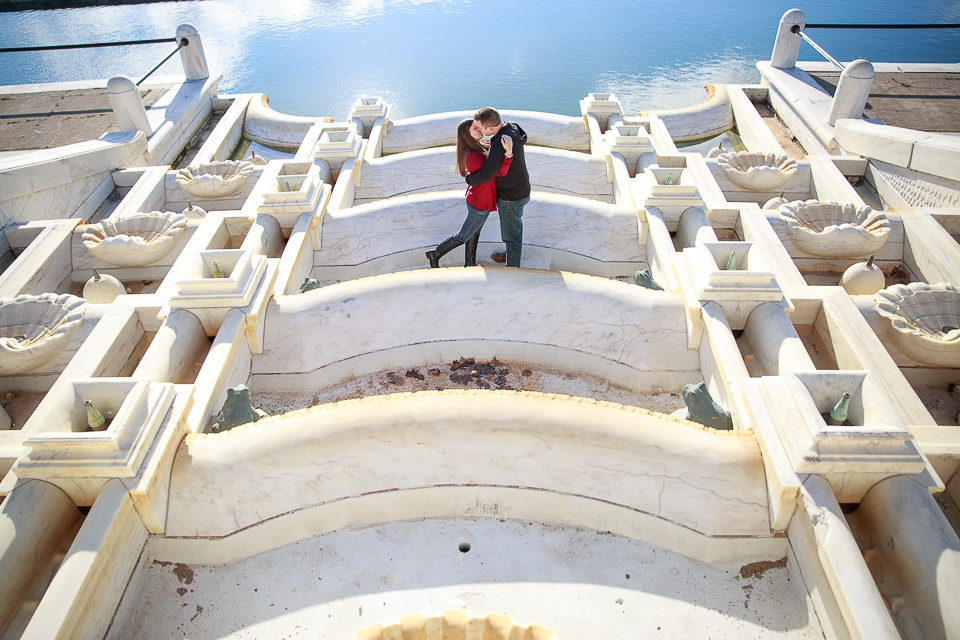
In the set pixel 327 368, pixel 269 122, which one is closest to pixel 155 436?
pixel 327 368

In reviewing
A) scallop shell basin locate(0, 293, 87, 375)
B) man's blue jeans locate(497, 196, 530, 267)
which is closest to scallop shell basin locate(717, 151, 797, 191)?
man's blue jeans locate(497, 196, 530, 267)

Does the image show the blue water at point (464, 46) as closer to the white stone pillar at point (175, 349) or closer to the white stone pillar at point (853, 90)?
the white stone pillar at point (853, 90)

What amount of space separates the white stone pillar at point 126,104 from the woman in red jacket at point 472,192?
6.77m

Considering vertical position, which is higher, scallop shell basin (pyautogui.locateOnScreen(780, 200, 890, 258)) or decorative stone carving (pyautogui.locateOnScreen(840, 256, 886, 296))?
scallop shell basin (pyautogui.locateOnScreen(780, 200, 890, 258))

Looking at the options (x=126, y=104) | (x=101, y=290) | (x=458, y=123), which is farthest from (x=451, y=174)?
(x=126, y=104)

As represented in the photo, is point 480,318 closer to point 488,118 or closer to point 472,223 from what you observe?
point 472,223

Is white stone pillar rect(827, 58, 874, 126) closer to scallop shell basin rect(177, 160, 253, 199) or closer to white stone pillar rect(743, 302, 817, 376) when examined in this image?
white stone pillar rect(743, 302, 817, 376)

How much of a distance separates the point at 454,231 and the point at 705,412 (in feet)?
12.1

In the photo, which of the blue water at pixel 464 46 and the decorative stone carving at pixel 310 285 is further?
the blue water at pixel 464 46

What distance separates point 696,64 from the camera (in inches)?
685

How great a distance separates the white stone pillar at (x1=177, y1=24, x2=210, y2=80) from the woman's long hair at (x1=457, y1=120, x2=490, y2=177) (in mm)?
9684

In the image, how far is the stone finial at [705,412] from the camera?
4281 mm

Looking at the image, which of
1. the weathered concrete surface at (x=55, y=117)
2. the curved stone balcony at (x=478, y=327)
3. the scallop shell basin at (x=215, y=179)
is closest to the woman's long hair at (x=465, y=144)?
the curved stone balcony at (x=478, y=327)

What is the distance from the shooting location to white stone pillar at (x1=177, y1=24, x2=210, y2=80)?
11797mm
